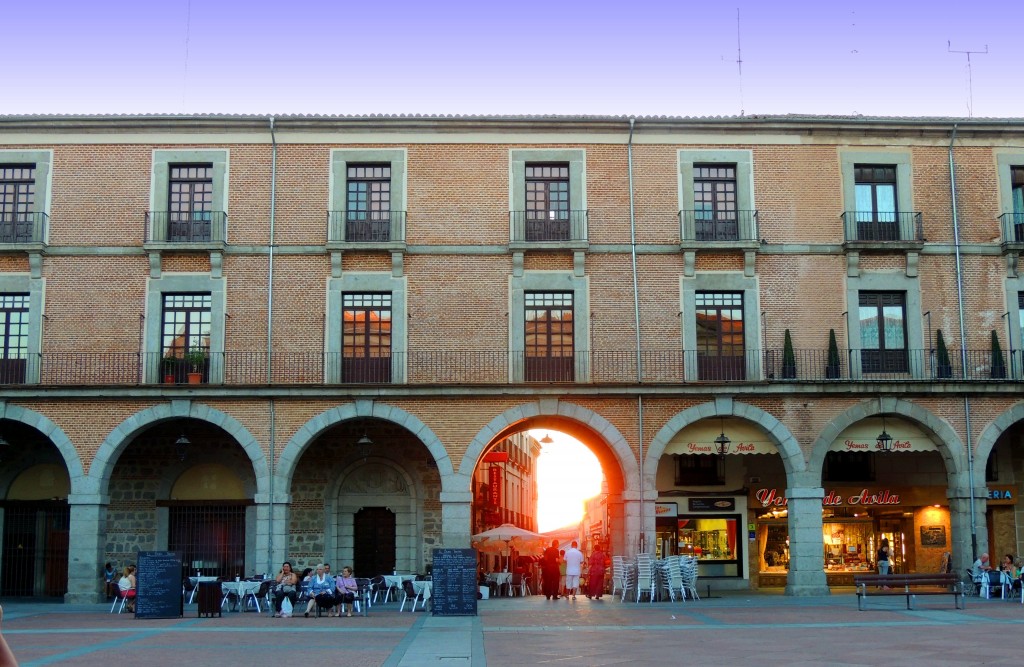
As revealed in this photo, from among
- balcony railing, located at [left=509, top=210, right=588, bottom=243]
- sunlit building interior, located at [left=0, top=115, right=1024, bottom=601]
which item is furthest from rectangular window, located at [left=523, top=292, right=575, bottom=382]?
balcony railing, located at [left=509, top=210, right=588, bottom=243]

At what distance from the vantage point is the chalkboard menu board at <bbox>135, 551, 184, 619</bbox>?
922 inches

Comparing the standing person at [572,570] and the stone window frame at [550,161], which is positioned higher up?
the stone window frame at [550,161]

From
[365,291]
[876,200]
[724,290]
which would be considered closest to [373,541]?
[365,291]

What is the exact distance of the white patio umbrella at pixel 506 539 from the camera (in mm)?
32250

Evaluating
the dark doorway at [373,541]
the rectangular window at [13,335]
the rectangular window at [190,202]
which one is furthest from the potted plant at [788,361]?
the rectangular window at [13,335]

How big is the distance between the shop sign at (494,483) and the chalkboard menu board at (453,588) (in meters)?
17.6

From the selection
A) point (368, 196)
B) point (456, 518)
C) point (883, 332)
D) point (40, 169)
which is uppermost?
point (40, 169)

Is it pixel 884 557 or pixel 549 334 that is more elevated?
pixel 549 334

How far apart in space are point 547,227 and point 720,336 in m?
5.25

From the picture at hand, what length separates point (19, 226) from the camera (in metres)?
30.2

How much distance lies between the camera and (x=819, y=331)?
98.4ft

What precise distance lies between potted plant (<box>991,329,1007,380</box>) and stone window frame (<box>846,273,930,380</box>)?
5.43 ft

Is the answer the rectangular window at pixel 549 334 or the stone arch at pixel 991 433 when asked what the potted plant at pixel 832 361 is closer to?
the stone arch at pixel 991 433

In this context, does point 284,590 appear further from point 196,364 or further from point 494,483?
point 494,483
